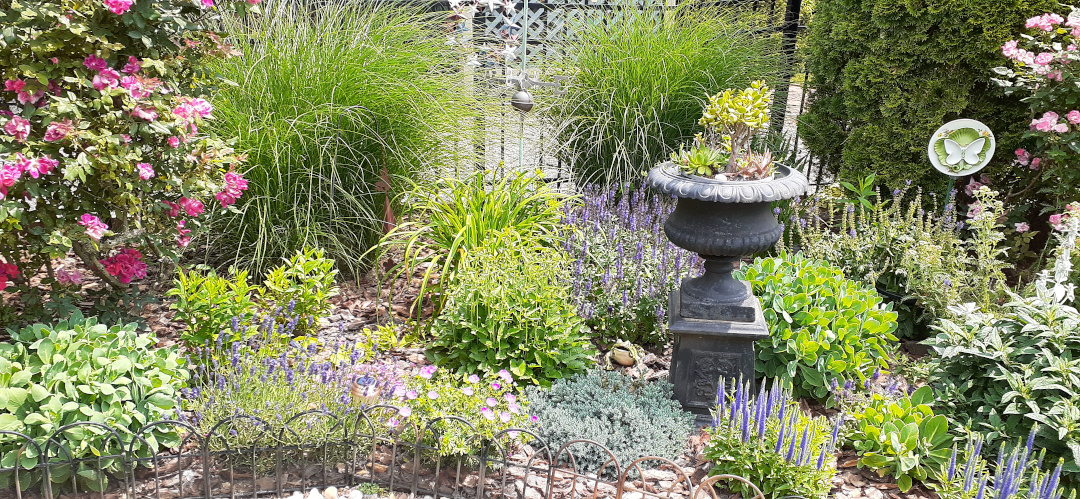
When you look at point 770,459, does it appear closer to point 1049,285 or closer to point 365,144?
point 1049,285

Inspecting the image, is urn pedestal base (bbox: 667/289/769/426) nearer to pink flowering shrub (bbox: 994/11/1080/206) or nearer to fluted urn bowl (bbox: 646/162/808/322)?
fluted urn bowl (bbox: 646/162/808/322)

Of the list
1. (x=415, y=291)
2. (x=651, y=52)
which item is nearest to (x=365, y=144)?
(x=415, y=291)

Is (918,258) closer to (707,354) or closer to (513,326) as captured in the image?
(707,354)

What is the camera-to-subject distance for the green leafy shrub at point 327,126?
3.48m

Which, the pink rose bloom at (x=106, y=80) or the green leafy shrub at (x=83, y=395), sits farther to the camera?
the pink rose bloom at (x=106, y=80)

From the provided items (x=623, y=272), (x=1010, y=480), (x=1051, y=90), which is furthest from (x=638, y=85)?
(x=1010, y=480)

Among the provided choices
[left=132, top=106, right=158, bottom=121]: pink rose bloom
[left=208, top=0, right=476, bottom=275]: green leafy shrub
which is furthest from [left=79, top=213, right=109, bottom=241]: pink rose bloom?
[left=208, top=0, right=476, bottom=275]: green leafy shrub

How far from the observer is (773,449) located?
234 cm

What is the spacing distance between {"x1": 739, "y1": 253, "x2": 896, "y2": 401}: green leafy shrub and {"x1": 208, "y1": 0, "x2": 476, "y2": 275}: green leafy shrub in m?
1.86

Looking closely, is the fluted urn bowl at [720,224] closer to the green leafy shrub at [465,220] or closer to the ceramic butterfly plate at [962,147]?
the green leafy shrub at [465,220]

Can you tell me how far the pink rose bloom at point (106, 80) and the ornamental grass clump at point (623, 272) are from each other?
193 cm

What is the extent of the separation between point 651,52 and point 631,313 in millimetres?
1950

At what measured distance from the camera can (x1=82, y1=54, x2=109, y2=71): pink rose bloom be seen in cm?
249

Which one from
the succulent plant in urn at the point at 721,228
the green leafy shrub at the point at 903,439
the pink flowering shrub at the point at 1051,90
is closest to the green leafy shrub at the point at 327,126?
the succulent plant in urn at the point at 721,228
